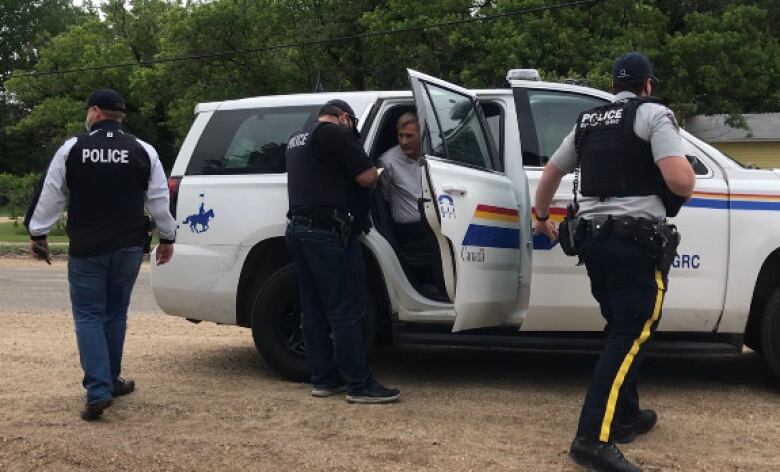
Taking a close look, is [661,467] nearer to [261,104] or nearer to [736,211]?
[736,211]

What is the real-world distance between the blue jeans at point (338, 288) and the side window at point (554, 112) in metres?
1.44

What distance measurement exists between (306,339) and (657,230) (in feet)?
7.47

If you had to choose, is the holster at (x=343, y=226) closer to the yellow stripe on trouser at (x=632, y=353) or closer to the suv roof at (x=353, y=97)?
the suv roof at (x=353, y=97)

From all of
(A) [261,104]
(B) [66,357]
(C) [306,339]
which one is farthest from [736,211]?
(B) [66,357]

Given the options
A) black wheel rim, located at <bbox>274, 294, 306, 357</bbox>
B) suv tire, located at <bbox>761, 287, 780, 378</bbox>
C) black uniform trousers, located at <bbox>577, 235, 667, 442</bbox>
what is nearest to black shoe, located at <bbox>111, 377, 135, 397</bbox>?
black wheel rim, located at <bbox>274, 294, 306, 357</bbox>

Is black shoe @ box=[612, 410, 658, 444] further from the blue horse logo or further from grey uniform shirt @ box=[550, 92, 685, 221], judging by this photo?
the blue horse logo

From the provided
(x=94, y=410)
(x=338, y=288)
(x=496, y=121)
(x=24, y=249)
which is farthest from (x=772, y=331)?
(x=24, y=249)

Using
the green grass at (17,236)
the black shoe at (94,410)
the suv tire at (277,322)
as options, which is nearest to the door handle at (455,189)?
the suv tire at (277,322)

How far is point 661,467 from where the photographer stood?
12.7 feet

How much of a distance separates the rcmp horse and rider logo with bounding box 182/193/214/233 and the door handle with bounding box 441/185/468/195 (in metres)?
1.70

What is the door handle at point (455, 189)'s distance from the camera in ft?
15.9

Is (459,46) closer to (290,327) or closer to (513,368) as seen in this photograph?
(513,368)

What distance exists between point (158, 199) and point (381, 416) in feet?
6.00

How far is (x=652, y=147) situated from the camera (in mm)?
3883
